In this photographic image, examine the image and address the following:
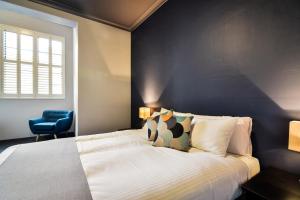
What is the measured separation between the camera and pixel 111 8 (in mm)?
2887

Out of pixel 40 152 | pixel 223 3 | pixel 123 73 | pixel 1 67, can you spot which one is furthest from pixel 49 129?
pixel 223 3

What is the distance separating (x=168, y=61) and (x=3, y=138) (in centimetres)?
444

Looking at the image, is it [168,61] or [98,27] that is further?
[98,27]

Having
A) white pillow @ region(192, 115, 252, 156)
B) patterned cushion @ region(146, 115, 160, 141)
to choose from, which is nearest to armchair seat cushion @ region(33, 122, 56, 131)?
patterned cushion @ region(146, 115, 160, 141)

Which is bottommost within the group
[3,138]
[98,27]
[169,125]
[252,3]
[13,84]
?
[3,138]

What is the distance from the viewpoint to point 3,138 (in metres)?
3.82

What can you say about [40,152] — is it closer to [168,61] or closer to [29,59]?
[168,61]

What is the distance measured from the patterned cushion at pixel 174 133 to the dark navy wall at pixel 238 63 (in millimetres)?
531

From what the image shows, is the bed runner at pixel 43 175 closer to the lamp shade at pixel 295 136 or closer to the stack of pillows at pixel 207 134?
the stack of pillows at pixel 207 134

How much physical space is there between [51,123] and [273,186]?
4368 mm

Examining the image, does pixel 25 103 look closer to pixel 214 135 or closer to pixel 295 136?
pixel 214 135

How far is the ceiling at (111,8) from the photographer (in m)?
2.72

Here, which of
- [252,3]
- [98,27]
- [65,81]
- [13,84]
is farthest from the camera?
[65,81]

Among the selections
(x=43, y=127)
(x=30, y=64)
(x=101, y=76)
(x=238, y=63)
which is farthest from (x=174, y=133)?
(x=30, y=64)
